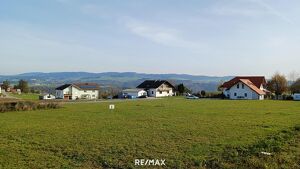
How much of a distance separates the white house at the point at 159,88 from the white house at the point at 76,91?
15.2 metres

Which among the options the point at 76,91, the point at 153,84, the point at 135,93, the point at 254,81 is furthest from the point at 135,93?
the point at 254,81

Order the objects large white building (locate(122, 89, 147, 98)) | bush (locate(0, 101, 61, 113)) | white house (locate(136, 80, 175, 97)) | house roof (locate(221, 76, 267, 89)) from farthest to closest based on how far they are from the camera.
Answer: white house (locate(136, 80, 175, 97)) < large white building (locate(122, 89, 147, 98)) < house roof (locate(221, 76, 267, 89)) < bush (locate(0, 101, 61, 113))

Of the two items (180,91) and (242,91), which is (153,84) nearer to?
(180,91)

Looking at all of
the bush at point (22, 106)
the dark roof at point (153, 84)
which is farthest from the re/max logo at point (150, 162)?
the dark roof at point (153, 84)

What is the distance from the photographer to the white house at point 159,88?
324 ft

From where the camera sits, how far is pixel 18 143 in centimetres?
1541

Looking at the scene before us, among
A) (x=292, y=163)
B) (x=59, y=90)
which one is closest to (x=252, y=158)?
(x=292, y=163)

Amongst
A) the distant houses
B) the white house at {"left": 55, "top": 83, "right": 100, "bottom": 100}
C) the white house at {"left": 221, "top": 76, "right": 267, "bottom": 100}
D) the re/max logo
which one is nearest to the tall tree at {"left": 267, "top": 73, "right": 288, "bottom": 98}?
the white house at {"left": 221, "top": 76, "right": 267, "bottom": 100}

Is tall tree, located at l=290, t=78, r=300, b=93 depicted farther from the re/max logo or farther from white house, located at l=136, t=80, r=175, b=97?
the re/max logo

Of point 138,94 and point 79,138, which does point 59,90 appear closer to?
point 138,94

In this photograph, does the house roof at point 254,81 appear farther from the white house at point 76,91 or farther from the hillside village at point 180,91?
the white house at point 76,91

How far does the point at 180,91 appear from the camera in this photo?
334 feet

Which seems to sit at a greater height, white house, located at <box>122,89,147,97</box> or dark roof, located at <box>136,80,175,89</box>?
dark roof, located at <box>136,80,175,89</box>

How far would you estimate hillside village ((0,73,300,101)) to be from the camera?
78750mm
